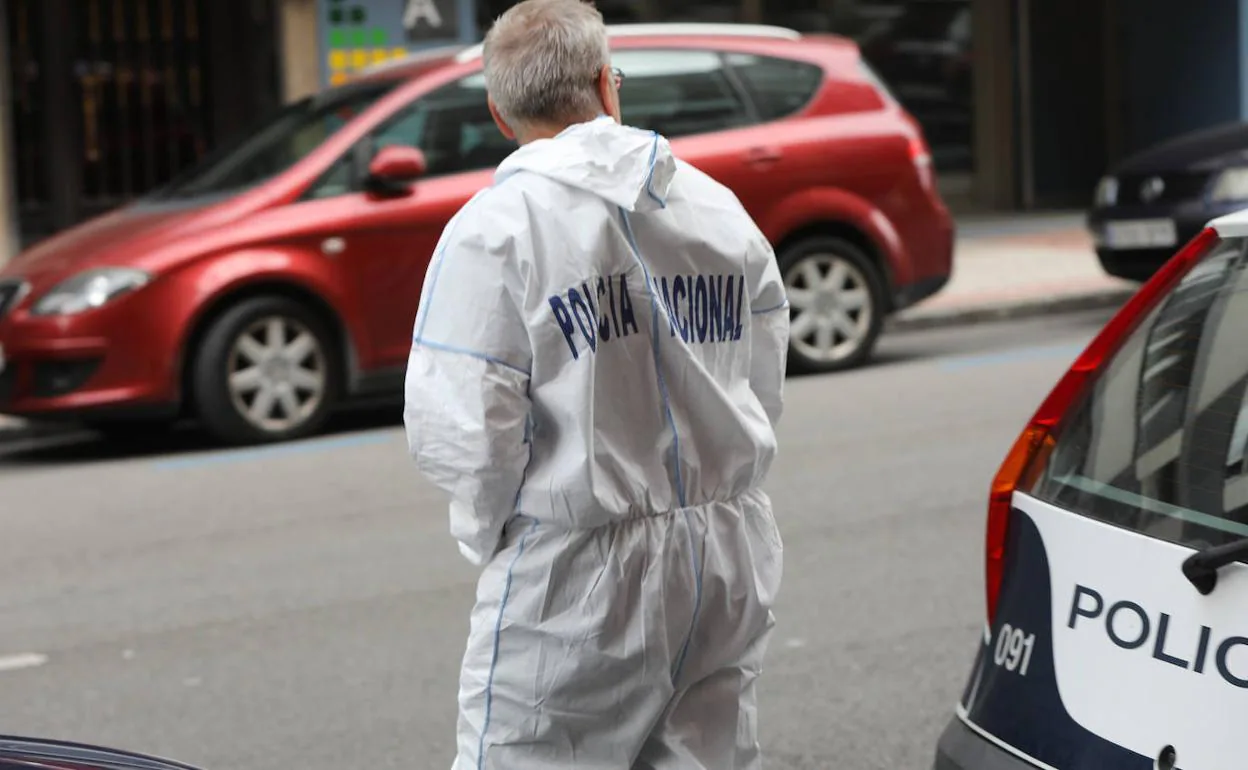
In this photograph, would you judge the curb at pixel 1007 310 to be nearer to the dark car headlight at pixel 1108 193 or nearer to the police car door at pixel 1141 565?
the dark car headlight at pixel 1108 193

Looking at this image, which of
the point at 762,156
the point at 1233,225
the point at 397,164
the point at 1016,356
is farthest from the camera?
the point at 1016,356

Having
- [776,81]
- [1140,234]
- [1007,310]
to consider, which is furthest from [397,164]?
[1007,310]

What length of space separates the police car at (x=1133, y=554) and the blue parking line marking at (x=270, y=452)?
20.7 feet

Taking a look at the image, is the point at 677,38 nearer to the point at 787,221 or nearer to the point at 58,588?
the point at 787,221

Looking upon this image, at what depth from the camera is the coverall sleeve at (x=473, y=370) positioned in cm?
279

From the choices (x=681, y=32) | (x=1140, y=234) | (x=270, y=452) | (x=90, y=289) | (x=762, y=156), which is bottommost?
(x=270, y=452)

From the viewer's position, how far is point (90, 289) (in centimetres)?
904

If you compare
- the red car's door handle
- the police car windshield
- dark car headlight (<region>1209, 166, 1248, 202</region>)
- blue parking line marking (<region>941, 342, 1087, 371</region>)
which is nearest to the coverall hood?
the police car windshield

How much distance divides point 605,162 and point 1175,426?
91cm

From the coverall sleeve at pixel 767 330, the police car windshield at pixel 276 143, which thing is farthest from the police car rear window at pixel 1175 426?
the police car windshield at pixel 276 143

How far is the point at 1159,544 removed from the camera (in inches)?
112

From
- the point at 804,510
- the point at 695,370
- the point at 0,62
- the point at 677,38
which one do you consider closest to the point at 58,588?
the point at 804,510

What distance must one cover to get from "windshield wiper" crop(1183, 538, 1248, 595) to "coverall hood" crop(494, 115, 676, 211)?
0.87 m

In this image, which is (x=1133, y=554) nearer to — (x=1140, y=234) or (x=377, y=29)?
(x=1140, y=234)
